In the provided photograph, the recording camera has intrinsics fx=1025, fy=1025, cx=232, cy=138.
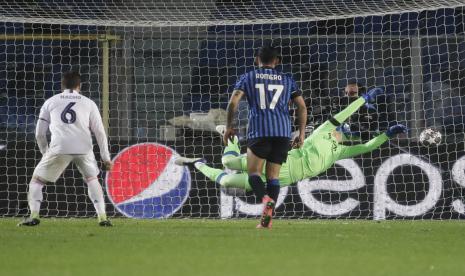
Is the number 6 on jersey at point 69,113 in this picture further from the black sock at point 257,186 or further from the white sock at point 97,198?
the black sock at point 257,186

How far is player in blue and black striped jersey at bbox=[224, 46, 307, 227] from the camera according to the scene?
10.1m

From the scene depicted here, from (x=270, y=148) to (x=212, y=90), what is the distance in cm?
465

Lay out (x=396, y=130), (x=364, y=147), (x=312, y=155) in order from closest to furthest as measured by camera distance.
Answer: (x=396, y=130)
(x=312, y=155)
(x=364, y=147)

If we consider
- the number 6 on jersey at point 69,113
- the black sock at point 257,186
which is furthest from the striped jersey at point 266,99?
the number 6 on jersey at point 69,113

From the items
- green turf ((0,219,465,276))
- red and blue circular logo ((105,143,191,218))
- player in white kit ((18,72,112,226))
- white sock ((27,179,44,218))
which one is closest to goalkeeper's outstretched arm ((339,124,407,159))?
green turf ((0,219,465,276))

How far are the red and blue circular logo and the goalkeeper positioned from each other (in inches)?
38.9

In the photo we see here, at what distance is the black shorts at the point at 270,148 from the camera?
1013 cm

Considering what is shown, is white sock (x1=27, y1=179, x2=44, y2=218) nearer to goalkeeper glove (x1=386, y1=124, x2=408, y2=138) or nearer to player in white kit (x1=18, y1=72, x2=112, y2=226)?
player in white kit (x1=18, y1=72, x2=112, y2=226)

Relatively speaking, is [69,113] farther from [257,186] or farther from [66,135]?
[257,186]

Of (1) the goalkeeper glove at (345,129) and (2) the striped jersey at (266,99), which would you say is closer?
(2) the striped jersey at (266,99)

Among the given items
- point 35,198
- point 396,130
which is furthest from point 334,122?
point 35,198

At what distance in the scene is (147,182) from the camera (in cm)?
1360

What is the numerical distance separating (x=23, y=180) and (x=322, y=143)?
4087 millimetres

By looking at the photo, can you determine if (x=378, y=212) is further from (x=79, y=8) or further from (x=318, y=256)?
(x=318, y=256)
